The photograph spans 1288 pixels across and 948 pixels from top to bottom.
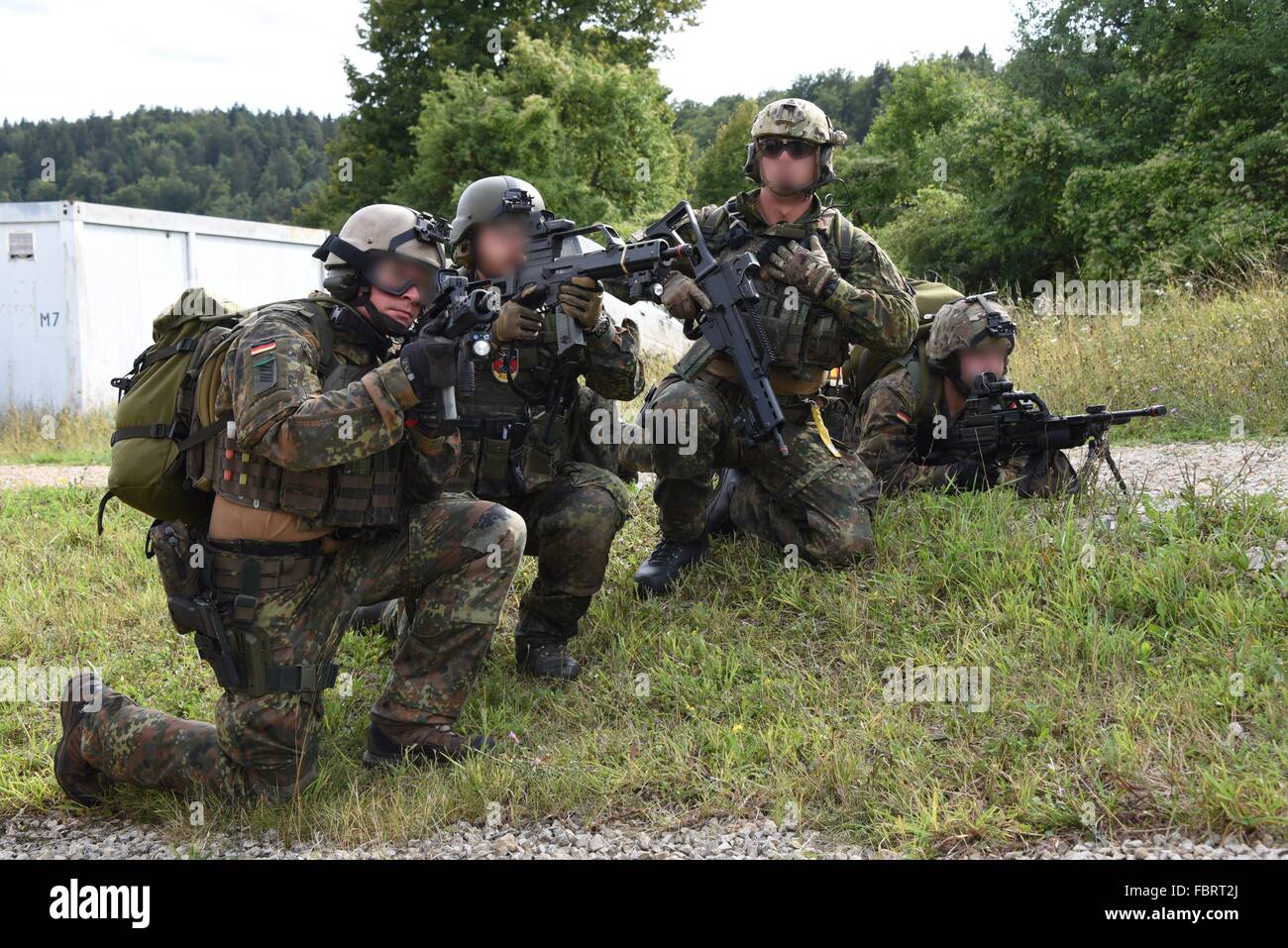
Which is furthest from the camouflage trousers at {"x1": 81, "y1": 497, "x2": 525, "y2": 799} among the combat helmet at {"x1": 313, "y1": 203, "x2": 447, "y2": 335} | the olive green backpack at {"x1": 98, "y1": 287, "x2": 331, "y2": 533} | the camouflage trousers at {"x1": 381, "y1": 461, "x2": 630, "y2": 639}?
the combat helmet at {"x1": 313, "y1": 203, "x2": 447, "y2": 335}

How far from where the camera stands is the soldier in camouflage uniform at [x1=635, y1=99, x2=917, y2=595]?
197 inches

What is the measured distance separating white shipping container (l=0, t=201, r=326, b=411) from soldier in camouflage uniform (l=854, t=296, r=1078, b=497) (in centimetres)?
895

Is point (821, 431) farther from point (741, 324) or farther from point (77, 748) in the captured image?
point (77, 748)

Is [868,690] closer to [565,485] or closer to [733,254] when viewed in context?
[565,485]

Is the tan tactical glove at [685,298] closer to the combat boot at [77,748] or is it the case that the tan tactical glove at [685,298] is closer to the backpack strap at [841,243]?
the backpack strap at [841,243]

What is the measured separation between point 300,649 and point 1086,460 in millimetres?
3959

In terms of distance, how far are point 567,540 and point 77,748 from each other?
2006 mm

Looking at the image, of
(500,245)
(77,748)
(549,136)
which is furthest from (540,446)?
(549,136)

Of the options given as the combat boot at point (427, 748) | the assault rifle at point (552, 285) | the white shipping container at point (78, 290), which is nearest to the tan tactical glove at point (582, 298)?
the assault rifle at point (552, 285)

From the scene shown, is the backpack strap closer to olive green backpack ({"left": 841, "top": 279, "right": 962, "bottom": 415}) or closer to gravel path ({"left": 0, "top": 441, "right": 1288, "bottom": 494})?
olive green backpack ({"left": 841, "top": 279, "right": 962, "bottom": 415})

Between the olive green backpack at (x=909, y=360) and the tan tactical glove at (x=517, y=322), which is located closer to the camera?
the tan tactical glove at (x=517, y=322)

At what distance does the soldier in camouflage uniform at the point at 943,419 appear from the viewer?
221 inches

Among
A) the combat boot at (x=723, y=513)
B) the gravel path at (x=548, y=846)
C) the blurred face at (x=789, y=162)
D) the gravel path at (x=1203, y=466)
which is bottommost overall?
the gravel path at (x=548, y=846)
